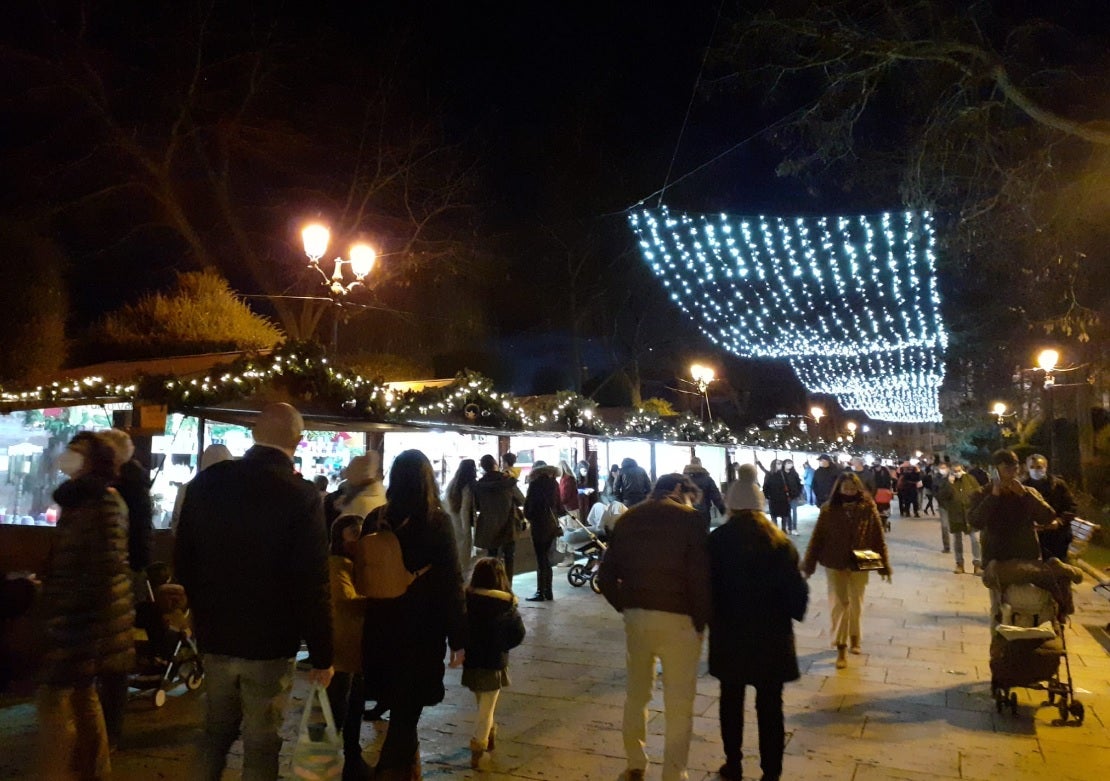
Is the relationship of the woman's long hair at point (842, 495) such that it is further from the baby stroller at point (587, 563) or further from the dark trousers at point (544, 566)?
the baby stroller at point (587, 563)

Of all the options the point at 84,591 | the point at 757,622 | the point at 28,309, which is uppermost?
the point at 28,309

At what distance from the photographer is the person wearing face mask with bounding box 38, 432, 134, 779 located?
137 inches

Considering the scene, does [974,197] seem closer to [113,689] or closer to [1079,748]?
[1079,748]

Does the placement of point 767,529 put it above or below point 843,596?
above

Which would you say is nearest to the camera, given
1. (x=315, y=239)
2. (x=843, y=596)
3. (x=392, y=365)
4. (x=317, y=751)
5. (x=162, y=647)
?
(x=317, y=751)

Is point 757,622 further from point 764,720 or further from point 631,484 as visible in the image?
point 631,484

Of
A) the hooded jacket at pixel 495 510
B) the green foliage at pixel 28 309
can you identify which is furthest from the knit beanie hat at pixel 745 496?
the green foliage at pixel 28 309

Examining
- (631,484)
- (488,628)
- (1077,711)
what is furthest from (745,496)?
(631,484)

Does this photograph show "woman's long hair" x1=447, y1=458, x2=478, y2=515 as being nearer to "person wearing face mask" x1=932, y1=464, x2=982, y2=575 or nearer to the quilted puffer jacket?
the quilted puffer jacket

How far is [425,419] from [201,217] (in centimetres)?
1122

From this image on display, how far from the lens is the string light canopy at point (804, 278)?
12.1 meters

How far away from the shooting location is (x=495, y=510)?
8820 mm

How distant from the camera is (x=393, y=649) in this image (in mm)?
3492

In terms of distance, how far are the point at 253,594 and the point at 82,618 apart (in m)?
1.22
